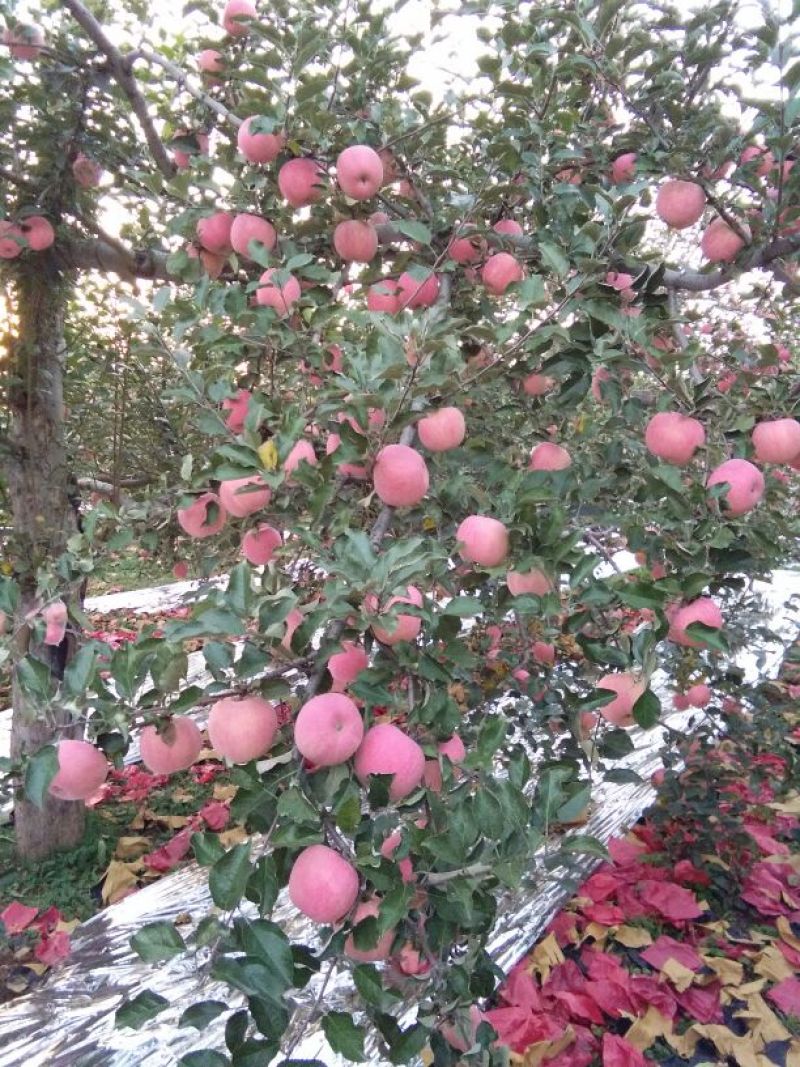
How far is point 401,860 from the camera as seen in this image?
805mm

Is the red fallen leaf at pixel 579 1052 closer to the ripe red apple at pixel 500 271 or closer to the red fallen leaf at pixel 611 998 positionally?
the red fallen leaf at pixel 611 998

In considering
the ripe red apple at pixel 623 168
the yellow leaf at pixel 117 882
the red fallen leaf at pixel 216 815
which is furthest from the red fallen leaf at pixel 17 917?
the ripe red apple at pixel 623 168

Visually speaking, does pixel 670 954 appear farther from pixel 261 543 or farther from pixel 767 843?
pixel 261 543

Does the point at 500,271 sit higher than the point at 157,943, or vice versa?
the point at 500,271

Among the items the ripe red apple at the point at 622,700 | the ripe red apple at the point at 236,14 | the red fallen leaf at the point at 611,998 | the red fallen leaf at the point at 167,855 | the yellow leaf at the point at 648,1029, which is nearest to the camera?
the ripe red apple at the point at 622,700

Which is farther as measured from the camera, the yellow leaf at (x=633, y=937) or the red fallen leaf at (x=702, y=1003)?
the yellow leaf at (x=633, y=937)

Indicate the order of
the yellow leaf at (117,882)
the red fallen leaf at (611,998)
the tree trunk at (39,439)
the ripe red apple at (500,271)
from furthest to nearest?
the yellow leaf at (117,882)
the tree trunk at (39,439)
the red fallen leaf at (611,998)
the ripe red apple at (500,271)

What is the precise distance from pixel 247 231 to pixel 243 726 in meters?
0.88

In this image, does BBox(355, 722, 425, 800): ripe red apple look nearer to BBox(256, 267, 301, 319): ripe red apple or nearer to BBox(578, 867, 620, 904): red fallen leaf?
BBox(256, 267, 301, 319): ripe red apple

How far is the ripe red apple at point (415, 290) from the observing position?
4.34 ft

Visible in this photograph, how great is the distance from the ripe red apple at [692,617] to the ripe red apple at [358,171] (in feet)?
2.72

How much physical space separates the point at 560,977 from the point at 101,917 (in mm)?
1291

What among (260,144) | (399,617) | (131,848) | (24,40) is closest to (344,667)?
(399,617)

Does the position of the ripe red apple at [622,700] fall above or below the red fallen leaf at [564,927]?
above
